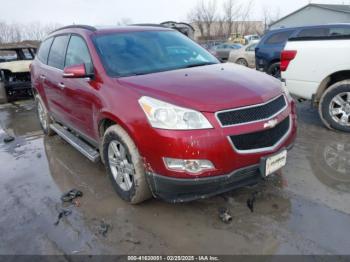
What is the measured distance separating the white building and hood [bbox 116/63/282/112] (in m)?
37.9

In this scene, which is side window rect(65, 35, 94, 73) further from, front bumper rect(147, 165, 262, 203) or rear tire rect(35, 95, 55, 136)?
rear tire rect(35, 95, 55, 136)

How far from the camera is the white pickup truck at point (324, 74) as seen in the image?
5074 mm

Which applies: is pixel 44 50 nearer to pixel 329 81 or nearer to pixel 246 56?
pixel 329 81

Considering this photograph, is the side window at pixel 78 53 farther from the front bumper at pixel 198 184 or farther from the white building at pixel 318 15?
the white building at pixel 318 15

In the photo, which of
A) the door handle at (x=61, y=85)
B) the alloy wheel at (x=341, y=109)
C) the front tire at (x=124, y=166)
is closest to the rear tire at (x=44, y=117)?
the door handle at (x=61, y=85)

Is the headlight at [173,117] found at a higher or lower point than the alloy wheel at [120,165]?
higher

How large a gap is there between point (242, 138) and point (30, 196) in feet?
8.28

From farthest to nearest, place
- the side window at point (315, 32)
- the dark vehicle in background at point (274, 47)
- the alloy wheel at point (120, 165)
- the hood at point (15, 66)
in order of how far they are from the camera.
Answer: the dark vehicle in background at point (274, 47) < the hood at point (15, 66) < the side window at point (315, 32) < the alloy wheel at point (120, 165)

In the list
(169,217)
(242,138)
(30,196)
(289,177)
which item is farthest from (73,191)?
(289,177)

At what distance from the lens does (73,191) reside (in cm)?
383

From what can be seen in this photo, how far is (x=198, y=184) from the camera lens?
2795 mm

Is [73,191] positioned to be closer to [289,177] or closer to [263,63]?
[289,177]

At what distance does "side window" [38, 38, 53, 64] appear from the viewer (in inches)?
215

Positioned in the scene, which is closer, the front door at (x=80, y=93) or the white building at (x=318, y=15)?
the front door at (x=80, y=93)
